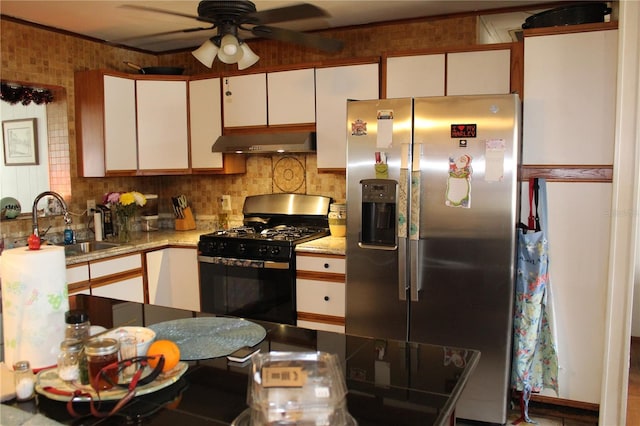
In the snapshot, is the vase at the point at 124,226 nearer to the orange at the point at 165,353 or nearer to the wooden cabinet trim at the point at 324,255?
the wooden cabinet trim at the point at 324,255

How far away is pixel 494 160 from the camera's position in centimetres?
261

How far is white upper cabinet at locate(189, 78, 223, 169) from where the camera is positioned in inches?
155

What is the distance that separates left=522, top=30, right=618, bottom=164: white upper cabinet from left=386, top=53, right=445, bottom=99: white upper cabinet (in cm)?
51

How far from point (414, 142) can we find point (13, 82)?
9.01 ft

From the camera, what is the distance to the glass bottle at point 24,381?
117 centimetres

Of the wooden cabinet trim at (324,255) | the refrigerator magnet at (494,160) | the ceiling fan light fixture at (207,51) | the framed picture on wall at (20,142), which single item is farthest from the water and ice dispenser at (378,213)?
the framed picture on wall at (20,142)

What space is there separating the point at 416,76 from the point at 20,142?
279cm

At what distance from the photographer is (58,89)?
149 inches

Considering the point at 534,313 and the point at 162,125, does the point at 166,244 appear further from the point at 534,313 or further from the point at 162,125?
the point at 534,313

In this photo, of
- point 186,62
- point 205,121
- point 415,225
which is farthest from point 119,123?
point 415,225

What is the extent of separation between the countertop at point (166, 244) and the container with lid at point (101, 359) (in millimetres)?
2139

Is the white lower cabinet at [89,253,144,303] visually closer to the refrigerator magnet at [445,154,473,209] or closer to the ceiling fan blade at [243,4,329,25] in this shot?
the ceiling fan blade at [243,4,329,25]

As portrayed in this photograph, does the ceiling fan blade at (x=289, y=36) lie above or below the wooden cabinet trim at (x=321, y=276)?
above

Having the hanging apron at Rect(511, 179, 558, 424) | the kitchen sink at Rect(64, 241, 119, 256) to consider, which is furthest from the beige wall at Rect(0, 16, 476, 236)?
the hanging apron at Rect(511, 179, 558, 424)
